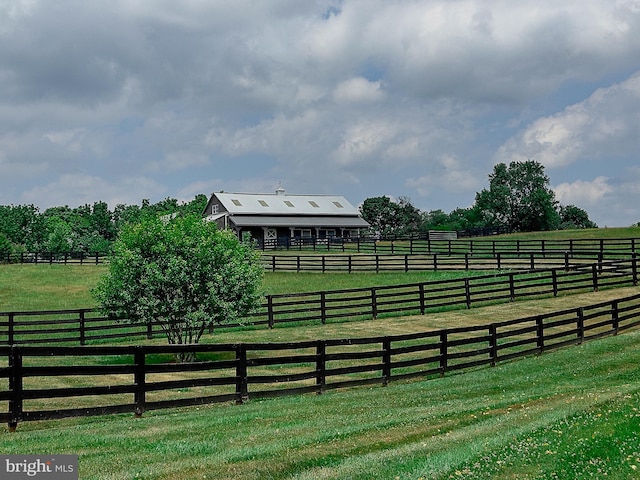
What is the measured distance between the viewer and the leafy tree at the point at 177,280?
23875 mm

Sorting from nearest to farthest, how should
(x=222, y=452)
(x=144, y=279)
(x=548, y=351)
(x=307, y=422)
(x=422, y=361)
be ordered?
(x=222, y=452) < (x=307, y=422) < (x=422, y=361) < (x=548, y=351) < (x=144, y=279)

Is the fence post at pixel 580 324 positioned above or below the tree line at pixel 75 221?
below

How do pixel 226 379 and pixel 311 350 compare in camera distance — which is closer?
pixel 226 379

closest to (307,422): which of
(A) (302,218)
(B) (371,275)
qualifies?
(B) (371,275)

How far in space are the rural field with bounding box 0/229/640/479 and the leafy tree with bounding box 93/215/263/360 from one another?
29.3 feet

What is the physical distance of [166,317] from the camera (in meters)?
24.0

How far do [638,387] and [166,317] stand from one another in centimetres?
1603

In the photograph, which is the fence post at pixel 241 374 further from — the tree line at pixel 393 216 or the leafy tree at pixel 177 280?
the tree line at pixel 393 216

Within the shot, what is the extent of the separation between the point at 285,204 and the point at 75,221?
156 feet

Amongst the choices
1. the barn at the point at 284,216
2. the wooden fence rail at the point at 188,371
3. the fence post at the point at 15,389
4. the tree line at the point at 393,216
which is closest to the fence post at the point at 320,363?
the wooden fence rail at the point at 188,371

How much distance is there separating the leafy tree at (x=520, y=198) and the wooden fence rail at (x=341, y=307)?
6592cm

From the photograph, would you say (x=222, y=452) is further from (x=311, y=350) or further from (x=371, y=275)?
(x=371, y=275)

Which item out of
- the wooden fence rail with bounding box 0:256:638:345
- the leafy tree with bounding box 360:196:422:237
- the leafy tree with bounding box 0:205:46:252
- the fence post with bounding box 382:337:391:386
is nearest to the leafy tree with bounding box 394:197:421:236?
the leafy tree with bounding box 360:196:422:237

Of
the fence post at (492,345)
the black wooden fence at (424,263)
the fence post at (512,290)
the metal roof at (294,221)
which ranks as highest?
the metal roof at (294,221)
